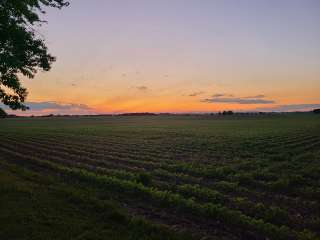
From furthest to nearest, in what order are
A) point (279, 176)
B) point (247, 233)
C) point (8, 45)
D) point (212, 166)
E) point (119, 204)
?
point (212, 166), point (279, 176), point (8, 45), point (119, 204), point (247, 233)

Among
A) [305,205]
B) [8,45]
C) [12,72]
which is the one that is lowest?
[305,205]

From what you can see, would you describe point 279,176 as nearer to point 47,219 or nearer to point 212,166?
point 212,166

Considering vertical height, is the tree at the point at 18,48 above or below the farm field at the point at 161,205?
above

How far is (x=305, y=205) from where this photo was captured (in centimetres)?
1048

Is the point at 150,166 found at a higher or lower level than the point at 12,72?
lower

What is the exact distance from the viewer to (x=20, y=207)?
8.80m

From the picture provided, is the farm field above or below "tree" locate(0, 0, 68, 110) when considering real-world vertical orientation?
below

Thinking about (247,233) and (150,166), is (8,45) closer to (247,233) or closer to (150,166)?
(150,166)

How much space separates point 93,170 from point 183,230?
30.6ft

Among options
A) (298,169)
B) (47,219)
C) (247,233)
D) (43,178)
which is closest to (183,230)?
(247,233)

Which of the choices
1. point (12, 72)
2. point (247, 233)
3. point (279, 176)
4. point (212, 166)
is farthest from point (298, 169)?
point (12, 72)

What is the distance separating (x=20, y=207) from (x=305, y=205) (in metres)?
9.53

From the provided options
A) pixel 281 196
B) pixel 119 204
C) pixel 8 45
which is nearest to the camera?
pixel 119 204

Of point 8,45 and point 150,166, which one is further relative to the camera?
point 150,166
